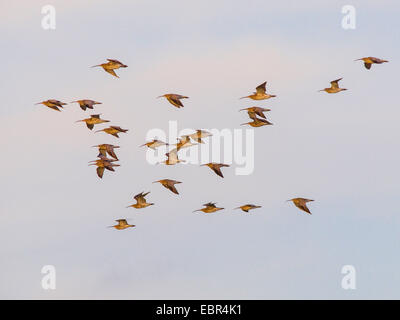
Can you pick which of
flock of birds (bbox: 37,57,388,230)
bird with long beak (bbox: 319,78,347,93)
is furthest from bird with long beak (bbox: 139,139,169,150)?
bird with long beak (bbox: 319,78,347,93)

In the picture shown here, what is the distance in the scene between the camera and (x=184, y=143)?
119125 mm

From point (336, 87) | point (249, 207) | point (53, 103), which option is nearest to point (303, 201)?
point (249, 207)

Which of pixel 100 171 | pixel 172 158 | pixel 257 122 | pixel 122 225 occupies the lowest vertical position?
pixel 122 225

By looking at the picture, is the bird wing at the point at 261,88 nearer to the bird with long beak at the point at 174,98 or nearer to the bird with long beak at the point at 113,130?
the bird with long beak at the point at 174,98

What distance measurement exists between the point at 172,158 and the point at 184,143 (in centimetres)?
179

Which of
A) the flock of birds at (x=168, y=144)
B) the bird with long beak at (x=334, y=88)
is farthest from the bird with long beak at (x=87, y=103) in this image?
the bird with long beak at (x=334, y=88)

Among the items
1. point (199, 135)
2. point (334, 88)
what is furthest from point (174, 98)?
point (334, 88)

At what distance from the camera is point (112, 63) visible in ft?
403

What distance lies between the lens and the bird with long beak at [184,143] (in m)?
119

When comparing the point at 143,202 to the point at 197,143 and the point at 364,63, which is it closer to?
the point at 197,143

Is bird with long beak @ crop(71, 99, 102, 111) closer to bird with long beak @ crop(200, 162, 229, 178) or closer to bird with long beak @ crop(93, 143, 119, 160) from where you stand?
bird with long beak @ crop(93, 143, 119, 160)

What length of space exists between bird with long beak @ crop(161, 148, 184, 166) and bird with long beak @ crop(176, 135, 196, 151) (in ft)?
3.26

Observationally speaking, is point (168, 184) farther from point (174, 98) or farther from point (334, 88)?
point (334, 88)

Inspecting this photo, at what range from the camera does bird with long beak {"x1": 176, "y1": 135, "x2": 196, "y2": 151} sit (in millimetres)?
118750
